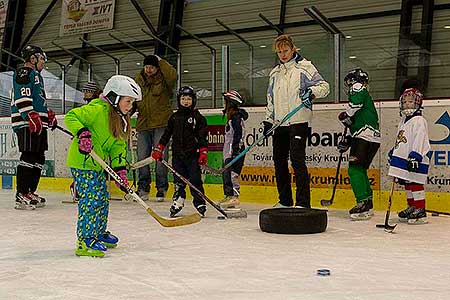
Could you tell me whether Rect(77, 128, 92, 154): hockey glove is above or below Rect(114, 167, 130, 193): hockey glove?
above

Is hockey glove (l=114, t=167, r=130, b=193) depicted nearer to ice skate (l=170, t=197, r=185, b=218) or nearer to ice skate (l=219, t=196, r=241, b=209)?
ice skate (l=170, t=197, r=185, b=218)

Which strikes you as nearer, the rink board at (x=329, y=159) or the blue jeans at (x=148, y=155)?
the rink board at (x=329, y=159)

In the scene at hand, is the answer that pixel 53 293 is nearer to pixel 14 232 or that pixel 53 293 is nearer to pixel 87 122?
pixel 87 122

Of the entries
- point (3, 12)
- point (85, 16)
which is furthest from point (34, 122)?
point (3, 12)

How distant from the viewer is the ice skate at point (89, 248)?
2.81m

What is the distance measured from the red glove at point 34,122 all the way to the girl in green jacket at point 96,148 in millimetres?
1806

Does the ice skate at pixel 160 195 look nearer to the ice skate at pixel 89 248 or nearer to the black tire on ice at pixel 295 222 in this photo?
the black tire on ice at pixel 295 222

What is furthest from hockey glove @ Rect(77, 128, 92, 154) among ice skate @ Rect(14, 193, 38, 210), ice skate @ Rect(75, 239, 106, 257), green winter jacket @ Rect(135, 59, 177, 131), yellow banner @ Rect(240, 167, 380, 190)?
green winter jacket @ Rect(135, 59, 177, 131)

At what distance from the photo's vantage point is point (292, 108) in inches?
168

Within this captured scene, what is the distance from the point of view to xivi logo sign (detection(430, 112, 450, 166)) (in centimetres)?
437

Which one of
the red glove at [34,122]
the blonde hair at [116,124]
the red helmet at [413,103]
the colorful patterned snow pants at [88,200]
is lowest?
the colorful patterned snow pants at [88,200]

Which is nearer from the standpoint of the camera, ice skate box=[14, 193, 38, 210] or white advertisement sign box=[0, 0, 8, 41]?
ice skate box=[14, 193, 38, 210]

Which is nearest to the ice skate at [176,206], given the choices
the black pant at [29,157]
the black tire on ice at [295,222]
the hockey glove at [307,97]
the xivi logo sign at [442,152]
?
the black tire on ice at [295,222]

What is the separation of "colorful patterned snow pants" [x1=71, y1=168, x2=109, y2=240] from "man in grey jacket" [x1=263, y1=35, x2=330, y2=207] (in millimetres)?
1701
